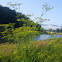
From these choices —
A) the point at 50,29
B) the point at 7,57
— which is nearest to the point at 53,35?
the point at 50,29

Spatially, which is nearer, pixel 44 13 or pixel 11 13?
pixel 44 13

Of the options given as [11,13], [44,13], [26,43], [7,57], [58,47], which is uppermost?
[11,13]

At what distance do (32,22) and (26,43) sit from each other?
913mm

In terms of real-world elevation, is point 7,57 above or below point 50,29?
below

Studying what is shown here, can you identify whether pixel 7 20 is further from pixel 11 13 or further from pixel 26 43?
pixel 26 43

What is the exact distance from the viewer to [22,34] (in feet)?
14.2

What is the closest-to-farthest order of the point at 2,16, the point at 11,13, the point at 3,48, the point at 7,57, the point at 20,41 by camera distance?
the point at 20,41 < the point at 7,57 < the point at 3,48 < the point at 2,16 < the point at 11,13

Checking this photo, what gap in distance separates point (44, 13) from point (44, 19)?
234mm

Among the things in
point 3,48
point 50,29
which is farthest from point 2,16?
point 50,29

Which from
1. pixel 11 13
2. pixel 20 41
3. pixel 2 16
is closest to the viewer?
pixel 20 41

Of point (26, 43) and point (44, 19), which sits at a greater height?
point (44, 19)

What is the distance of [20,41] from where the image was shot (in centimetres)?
430

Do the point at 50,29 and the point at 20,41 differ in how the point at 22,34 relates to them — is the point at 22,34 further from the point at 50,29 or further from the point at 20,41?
the point at 50,29

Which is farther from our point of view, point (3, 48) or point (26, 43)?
point (3, 48)
